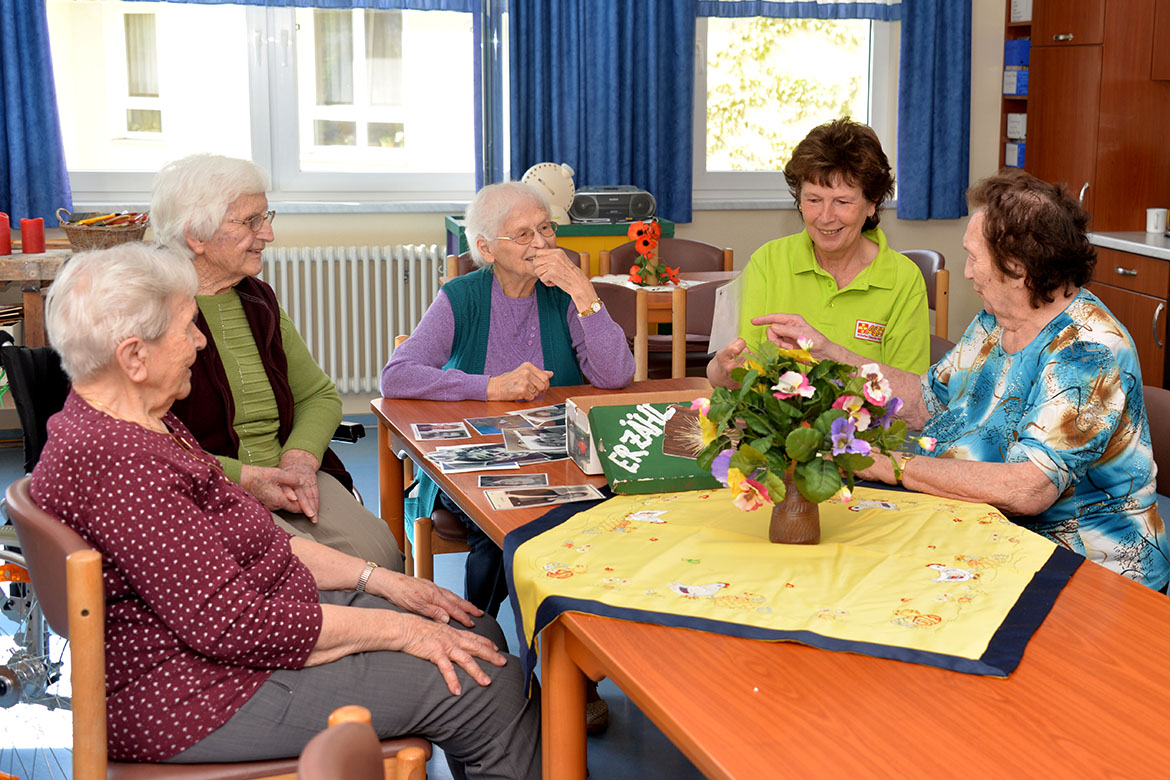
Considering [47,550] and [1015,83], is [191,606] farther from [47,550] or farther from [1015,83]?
[1015,83]

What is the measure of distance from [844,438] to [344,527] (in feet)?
3.76

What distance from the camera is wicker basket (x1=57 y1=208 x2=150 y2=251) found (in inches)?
159

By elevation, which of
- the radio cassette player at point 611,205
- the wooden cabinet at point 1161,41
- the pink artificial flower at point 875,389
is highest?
the wooden cabinet at point 1161,41

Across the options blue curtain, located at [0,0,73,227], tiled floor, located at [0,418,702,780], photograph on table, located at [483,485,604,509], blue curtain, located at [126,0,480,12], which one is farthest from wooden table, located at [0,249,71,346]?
photograph on table, located at [483,485,604,509]

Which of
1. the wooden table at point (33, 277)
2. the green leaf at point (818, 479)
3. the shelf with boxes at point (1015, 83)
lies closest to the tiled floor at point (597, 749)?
the green leaf at point (818, 479)

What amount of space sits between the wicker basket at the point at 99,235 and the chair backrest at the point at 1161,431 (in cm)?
328

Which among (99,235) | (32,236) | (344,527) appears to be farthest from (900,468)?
(32,236)

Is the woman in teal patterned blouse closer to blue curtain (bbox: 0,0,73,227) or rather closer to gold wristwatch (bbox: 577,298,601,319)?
gold wristwatch (bbox: 577,298,601,319)

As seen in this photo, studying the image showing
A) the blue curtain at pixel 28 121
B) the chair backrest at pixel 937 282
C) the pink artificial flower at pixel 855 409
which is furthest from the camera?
the blue curtain at pixel 28 121

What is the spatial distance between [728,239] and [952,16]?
148 cm

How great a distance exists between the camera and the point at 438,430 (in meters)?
2.35

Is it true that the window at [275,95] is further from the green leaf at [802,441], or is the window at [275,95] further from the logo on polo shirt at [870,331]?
the green leaf at [802,441]

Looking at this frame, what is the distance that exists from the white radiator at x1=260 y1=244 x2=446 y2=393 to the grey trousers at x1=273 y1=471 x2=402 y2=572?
288 cm

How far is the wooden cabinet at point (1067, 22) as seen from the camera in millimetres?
5195
